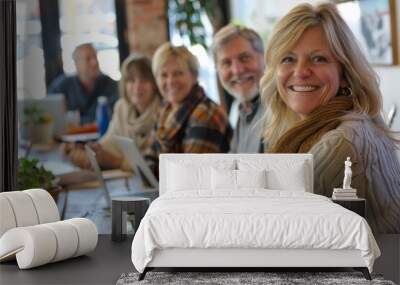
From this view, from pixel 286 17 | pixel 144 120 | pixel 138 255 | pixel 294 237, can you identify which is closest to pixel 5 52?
pixel 144 120

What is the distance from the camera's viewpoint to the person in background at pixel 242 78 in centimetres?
802

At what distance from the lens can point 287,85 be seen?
789 centimetres

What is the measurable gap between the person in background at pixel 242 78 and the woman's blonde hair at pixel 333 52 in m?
0.13

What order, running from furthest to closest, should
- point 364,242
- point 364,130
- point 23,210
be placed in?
point 364,130
point 23,210
point 364,242

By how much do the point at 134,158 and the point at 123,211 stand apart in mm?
960

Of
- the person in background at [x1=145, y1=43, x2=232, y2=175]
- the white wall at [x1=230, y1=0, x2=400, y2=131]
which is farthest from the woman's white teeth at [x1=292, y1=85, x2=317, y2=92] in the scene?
the person in background at [x1=145, y1=43, x2=232, y2=175]

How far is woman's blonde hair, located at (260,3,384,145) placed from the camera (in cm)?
775

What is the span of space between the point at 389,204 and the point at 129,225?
255cm

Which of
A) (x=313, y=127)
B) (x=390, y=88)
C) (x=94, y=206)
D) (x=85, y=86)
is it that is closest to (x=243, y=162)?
(x=313, y=127)

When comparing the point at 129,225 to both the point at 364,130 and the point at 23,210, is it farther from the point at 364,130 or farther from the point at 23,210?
the point at 364,130

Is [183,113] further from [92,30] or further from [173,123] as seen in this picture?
[92,30]

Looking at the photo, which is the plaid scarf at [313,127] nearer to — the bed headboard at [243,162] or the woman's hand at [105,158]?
the bed headboard at [243,162]

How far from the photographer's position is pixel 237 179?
23.4 ft

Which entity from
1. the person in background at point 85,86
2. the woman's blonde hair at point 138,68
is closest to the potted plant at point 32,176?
the person in background at point 85,86
